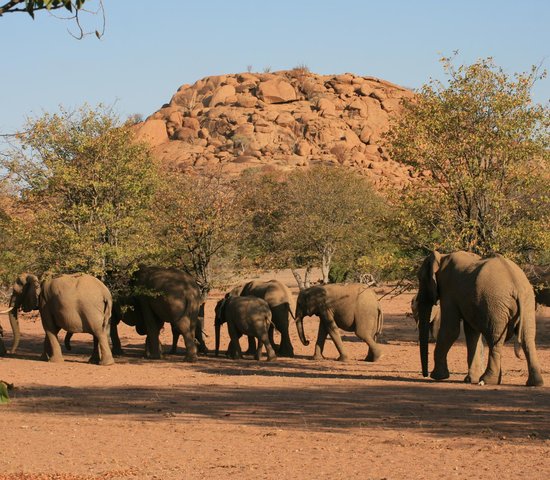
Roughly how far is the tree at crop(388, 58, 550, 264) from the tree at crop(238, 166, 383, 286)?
21.9 meters

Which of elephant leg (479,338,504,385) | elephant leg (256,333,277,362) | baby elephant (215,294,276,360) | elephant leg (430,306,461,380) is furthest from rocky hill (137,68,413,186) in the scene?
elephant leg (479,338,504,385)

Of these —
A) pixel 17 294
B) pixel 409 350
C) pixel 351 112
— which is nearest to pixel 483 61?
pixel 409 350

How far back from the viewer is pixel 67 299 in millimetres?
21656

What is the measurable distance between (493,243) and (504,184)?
132cm

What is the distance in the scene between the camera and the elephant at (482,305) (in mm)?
16375

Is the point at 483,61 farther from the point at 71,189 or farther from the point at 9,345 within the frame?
the point at 9,345

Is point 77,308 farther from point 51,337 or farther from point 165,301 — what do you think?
point 165,301

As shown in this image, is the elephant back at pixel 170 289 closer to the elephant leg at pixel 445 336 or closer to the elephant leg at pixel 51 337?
the elephant leg at pixel 51 337

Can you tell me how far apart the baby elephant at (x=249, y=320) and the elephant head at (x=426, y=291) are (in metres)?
5.43

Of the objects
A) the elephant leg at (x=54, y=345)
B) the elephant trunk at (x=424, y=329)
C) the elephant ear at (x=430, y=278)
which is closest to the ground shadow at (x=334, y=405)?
the elephant trunk at (x=424, y=329)

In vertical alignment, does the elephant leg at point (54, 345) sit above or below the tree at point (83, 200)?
below

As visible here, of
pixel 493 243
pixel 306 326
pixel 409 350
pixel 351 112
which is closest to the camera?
pixel 493 243

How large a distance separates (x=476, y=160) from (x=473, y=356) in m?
5.13

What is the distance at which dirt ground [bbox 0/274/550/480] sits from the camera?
10266 mm
